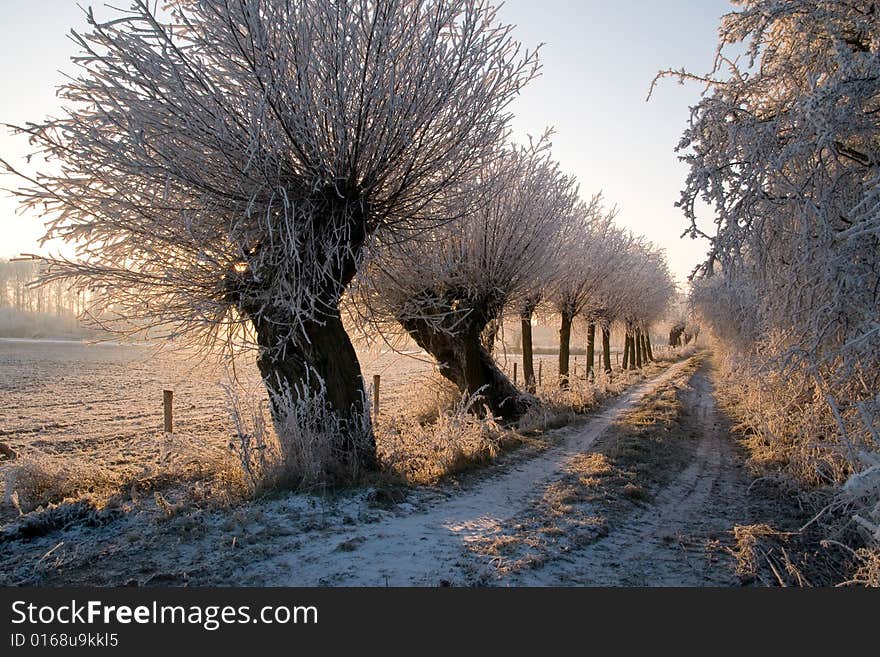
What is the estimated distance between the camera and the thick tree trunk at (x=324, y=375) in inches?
285

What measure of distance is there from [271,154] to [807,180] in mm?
5157

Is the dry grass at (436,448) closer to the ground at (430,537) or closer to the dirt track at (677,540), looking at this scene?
the ground at (430,537)

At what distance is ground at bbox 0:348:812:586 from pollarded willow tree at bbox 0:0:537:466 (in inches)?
66.0

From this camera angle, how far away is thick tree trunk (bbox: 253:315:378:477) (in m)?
7.24

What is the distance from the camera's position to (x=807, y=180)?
4.99 meters

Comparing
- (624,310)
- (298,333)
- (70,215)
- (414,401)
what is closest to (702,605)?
(298,333)

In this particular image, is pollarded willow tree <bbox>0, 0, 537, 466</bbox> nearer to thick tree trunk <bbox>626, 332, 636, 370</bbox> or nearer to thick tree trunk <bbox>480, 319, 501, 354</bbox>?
thick tree trunk <bbox>480, 319, 501, 354</bbox>

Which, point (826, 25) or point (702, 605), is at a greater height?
point (826, 25)

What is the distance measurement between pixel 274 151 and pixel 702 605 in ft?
18.7

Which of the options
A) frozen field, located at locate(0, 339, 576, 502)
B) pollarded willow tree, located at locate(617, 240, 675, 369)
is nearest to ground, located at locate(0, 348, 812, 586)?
frozen field, located at locate(0, 339, 576, 502)

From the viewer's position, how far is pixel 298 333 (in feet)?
23.9

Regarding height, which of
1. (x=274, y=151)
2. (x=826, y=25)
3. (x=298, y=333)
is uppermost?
(x=826, y=25)

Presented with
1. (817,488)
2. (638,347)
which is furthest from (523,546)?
(638,347)

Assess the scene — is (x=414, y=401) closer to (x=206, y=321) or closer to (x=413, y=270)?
(x=413, y=270)
